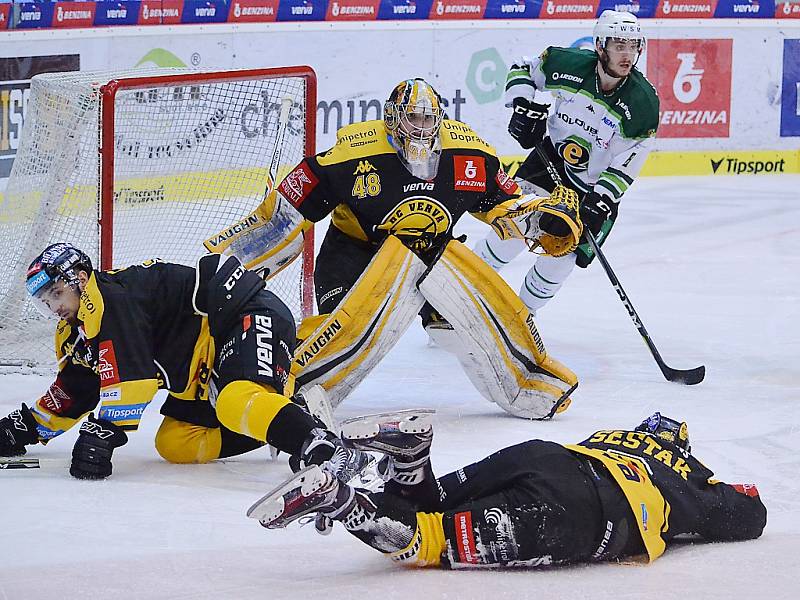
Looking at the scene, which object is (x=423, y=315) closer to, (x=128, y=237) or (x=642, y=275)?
(x=128, y=237)

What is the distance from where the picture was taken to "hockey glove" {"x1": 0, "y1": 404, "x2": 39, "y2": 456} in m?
3.46

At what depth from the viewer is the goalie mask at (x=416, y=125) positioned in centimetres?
390

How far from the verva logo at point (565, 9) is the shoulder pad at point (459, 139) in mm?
4675

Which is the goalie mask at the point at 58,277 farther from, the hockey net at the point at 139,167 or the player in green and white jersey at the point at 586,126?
the player in green and white jersey at the point at 586,126

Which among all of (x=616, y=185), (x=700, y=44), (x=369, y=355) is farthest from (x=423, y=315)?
(x=700, y=44)

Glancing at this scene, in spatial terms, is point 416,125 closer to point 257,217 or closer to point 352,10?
point 257,217

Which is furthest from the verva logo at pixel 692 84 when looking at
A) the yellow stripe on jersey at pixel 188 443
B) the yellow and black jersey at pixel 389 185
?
the yellow stripe on jersey at pixel 188 443

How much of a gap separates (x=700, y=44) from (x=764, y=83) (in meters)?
0.53

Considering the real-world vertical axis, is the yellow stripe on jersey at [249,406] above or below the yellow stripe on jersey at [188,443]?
above

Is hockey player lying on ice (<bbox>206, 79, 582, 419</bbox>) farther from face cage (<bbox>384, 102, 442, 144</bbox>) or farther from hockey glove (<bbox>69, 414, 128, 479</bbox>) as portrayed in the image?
hockey glove (<bbox>69, 414, 128, 479</bbox>)

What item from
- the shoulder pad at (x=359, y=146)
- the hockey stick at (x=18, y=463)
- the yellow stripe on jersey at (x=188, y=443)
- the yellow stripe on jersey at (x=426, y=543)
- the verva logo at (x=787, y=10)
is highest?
the verva logo at (x=787, y=10)

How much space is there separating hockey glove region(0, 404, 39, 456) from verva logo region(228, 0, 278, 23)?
15.5ft

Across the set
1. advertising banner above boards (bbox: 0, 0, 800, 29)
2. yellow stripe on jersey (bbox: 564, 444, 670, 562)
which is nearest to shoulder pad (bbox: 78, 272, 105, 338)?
yellow stripe on jersey (bbox: 564, 444, 670, 562)

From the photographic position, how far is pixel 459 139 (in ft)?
13.3
